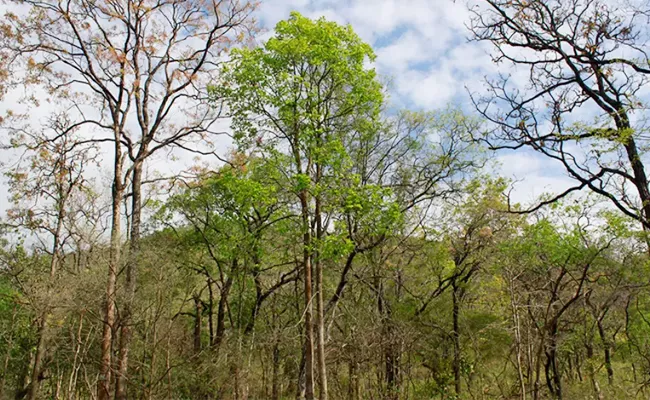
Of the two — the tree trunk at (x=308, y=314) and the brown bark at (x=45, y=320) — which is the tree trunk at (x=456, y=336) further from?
the brown bark at (x=45, y=320)

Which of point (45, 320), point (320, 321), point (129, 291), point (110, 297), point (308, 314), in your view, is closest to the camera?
point (110, 297)

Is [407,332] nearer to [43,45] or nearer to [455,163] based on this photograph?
[455,163]

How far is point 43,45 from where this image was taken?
12297mm

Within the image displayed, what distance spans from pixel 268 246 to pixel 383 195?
5266 millimetres

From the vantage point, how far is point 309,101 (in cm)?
1192

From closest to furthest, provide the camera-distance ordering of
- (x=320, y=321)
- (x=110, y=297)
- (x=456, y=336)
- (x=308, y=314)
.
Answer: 1. (x=110, y=297)
2. (x=320, y=321)
3. (x=308, y=314)
4. (x=456, y=336)

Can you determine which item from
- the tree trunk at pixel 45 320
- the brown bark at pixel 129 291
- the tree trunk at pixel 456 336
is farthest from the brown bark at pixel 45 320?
the tree trunk at pixel 456 336

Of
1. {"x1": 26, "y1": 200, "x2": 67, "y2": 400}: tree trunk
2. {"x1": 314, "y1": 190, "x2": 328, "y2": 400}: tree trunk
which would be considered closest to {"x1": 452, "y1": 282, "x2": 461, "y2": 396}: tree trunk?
{"x1": 314, "y1": 190, "x2": 328, "y2": 400}: tree trunk

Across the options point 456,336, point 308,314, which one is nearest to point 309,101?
point 308,314

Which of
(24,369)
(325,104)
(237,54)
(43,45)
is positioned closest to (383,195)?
(325,104)

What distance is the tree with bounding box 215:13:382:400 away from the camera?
37.6 feet

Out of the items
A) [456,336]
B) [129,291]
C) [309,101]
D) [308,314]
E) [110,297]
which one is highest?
[309,101]

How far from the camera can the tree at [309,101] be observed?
11453mm

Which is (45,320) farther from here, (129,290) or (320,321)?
(320,321)
